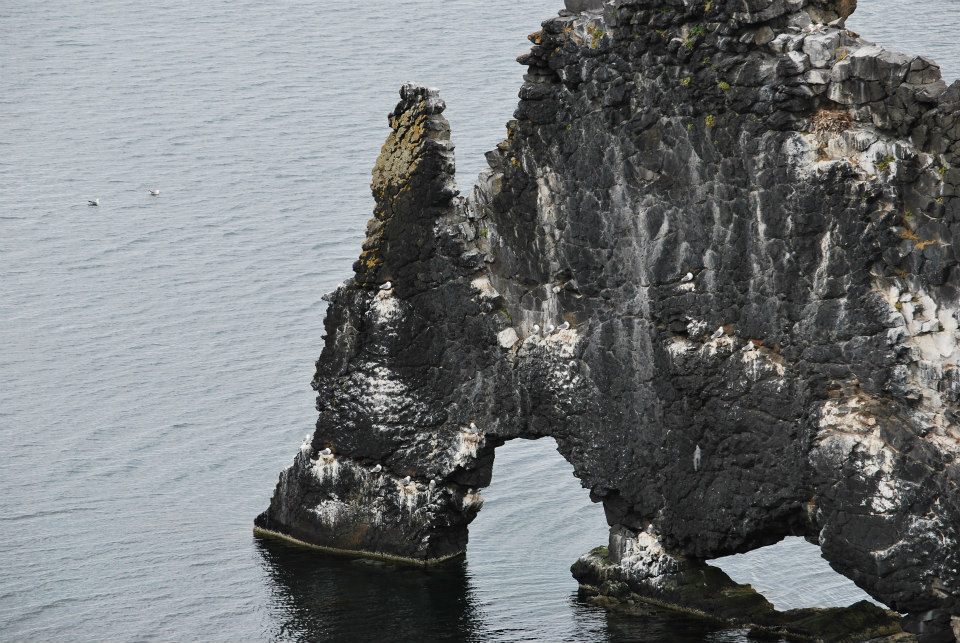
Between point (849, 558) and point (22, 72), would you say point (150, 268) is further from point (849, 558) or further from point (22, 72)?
point (849, 558)

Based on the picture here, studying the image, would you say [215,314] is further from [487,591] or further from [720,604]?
[720,604]

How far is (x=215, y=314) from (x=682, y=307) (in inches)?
901

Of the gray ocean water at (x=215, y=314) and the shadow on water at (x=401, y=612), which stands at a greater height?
the gray ocean water at (x=215, y=314)

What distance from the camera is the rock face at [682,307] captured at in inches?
811

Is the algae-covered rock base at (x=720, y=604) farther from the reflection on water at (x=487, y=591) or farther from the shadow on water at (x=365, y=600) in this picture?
the shadow on water at (x=365, y=600)

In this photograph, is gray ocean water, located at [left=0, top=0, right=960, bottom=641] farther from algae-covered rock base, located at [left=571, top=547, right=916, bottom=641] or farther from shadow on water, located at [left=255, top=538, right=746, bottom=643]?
algae-covered rock base, located at [left=571, top=547, right=916, bottom=641]

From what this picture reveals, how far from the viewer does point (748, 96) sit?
2150 centimetres

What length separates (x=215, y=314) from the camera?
143ft

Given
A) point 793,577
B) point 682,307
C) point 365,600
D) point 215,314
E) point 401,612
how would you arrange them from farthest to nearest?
point 215,314 < point 793,577 < point 365,600 < point 401,612 < point 682,307

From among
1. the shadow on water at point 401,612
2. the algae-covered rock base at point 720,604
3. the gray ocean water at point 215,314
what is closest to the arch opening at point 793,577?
the gray ocean water at point 215,314

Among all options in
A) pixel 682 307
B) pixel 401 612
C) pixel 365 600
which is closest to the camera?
pixel 682 307

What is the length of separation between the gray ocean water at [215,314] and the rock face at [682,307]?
90.4 inches

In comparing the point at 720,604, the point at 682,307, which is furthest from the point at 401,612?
the point at 682,307

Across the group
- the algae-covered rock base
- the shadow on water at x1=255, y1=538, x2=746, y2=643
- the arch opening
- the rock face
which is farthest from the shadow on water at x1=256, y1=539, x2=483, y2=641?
the arch opening
